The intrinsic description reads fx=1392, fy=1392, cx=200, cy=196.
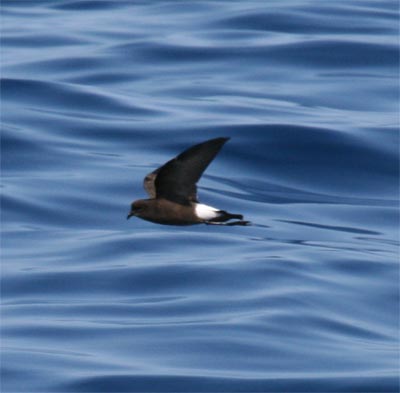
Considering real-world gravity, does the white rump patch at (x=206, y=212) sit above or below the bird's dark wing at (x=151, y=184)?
below

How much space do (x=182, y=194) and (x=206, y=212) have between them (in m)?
0.18

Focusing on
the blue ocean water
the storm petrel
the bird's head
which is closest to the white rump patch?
the storm petrel

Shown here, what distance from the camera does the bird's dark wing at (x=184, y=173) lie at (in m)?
7.84

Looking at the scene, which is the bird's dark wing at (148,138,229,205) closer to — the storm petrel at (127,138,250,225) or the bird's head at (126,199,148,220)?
the storm petrel at (127,138,250,225)

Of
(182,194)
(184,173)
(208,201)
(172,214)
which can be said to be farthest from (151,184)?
(208,201)

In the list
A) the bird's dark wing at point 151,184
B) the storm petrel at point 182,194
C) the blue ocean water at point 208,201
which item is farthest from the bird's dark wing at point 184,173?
the blue ocean water at point 208,201

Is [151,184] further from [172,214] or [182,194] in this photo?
[182,194]

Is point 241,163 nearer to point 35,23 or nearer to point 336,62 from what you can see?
point 336,62

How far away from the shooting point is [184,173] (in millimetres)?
8078

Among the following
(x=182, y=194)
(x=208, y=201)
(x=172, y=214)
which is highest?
(x=182, y=194)

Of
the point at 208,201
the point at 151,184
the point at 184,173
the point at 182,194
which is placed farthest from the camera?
the point at 208,201

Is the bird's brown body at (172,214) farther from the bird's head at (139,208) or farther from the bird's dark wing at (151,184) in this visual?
the bird's dark wing at (151,184)

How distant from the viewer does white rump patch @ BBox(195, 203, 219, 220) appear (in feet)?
26.5

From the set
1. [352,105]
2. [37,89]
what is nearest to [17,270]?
[37,89]
